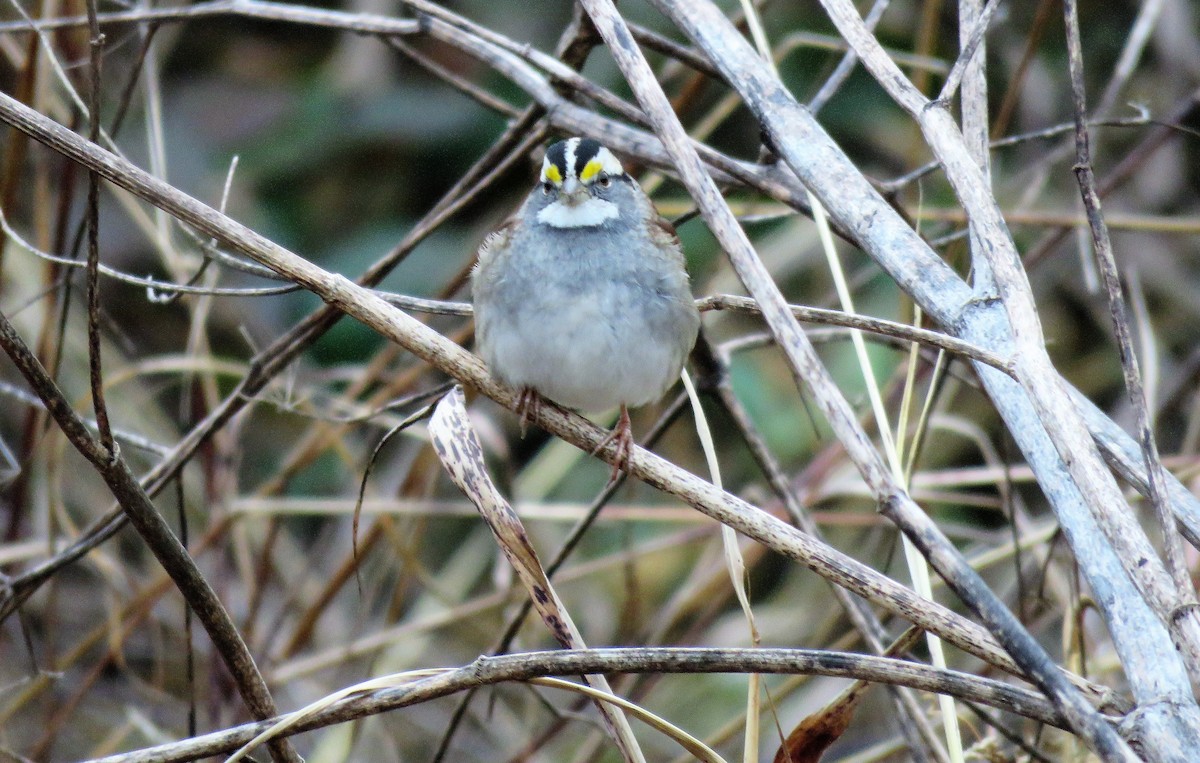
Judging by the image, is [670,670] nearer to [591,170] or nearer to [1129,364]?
[1129,364]

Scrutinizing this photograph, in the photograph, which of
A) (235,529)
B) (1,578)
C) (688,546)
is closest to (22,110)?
(1,578)

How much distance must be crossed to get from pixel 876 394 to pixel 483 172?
48.8 inches

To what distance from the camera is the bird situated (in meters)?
2.78

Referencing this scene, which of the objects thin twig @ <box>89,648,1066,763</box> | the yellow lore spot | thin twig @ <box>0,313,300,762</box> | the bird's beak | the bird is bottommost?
thin twig @ <box>89,648,1066,763</box>

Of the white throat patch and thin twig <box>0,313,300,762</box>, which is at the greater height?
the white throat patch

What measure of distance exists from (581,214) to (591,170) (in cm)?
14

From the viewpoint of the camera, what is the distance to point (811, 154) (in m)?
2.35

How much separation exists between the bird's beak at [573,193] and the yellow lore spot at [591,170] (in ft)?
0.10

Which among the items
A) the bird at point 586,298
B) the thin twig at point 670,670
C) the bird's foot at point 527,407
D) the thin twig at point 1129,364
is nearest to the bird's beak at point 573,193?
the bird at point 586,298

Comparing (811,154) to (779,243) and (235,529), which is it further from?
(779,243)

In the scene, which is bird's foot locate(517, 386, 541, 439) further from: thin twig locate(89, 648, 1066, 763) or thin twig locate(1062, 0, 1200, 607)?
thin twig locate(1062, 0, 1200, 607)

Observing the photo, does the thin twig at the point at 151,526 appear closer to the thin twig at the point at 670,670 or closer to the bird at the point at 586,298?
the thin twig at the point at 670,670

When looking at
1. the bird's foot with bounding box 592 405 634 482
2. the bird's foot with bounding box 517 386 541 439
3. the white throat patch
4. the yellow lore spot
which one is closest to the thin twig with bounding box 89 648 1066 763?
the bird's foot with bounding box 592 405 634 482

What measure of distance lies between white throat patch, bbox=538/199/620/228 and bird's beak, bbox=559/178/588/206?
1 centimetres
